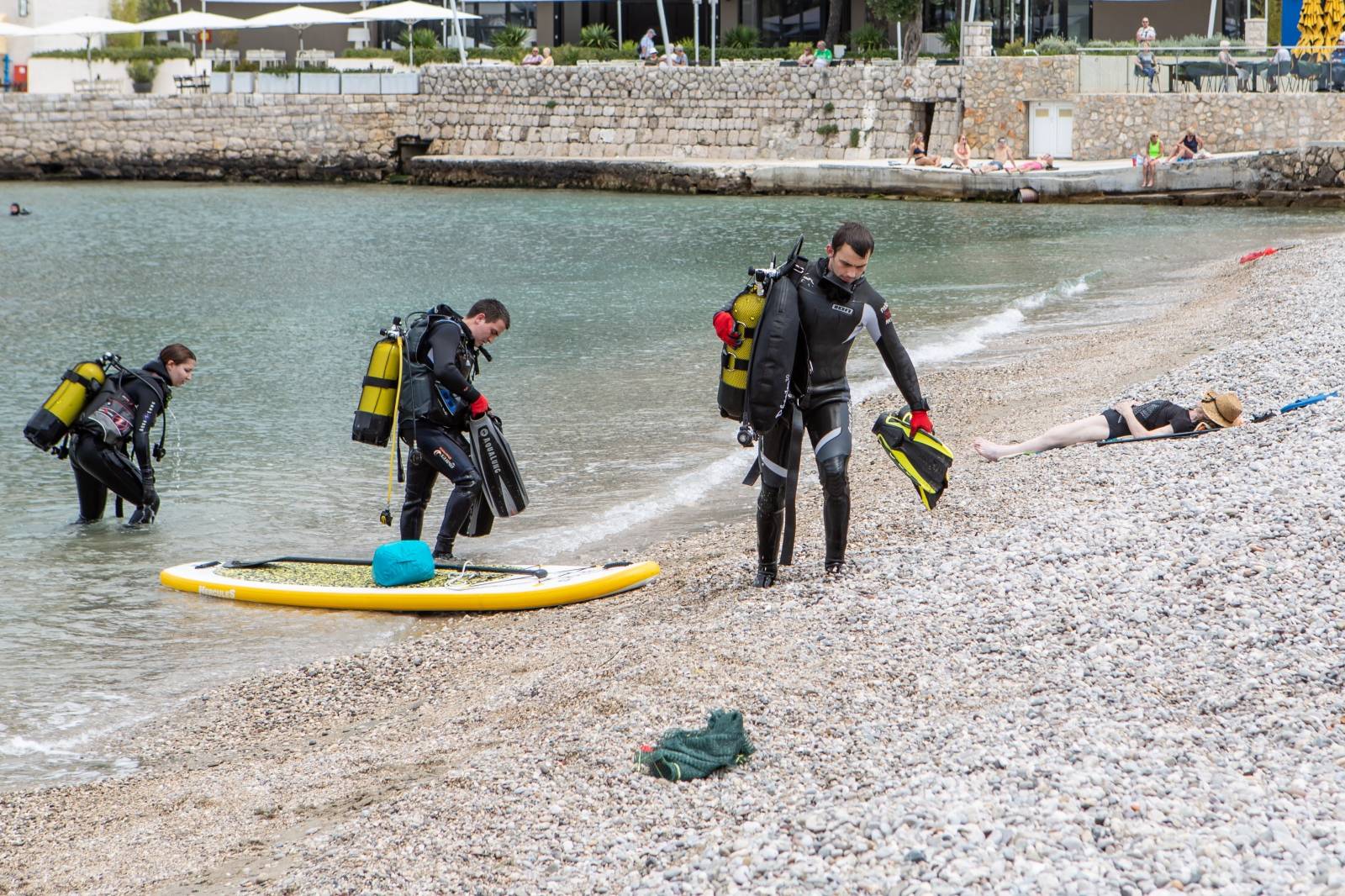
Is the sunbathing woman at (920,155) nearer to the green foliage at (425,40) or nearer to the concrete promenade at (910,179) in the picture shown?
the concrete promenade at (910,179)

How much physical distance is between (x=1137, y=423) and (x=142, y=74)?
46.7 meters

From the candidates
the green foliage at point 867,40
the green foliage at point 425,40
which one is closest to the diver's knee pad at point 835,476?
the green foliage at point 867,40

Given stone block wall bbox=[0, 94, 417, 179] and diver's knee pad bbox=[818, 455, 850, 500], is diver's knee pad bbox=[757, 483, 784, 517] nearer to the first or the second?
diver's knee pad bbox=[818, 455, 850, 500]

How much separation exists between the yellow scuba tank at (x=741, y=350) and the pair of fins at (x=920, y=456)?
2.67 ft

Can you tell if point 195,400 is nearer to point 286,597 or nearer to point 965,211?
point 286,597

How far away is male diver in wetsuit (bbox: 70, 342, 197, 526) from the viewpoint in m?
8.95

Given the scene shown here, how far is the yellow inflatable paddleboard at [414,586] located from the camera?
300 inches

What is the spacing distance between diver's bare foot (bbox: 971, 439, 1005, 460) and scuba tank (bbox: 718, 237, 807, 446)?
11.4 feet

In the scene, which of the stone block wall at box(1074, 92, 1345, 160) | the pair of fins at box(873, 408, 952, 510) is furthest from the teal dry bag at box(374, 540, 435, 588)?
the stone block wall at box(1074, 92, 1345, 160)

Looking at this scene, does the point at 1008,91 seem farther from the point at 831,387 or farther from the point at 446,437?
the point at 831,387

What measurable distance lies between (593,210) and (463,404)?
29565 mm

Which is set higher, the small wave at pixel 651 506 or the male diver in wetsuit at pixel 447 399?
the male diver in wetsuit at pixel 447 399

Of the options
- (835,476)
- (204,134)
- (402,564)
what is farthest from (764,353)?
(204,134)

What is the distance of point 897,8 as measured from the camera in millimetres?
40281
